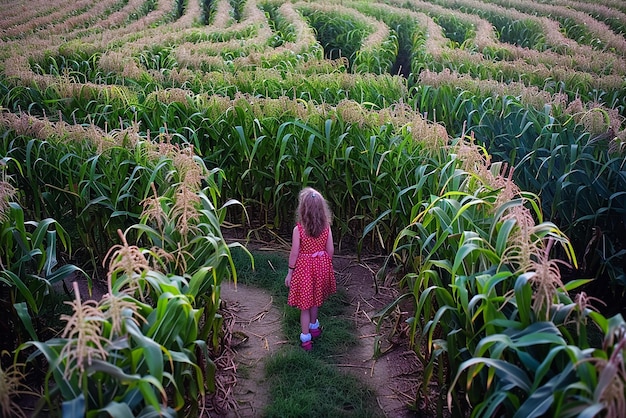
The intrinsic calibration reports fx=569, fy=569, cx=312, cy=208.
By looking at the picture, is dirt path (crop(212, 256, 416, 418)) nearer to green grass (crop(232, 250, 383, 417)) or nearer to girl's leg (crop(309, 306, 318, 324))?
Result: green grass (crop(232, 250, 383, 417))

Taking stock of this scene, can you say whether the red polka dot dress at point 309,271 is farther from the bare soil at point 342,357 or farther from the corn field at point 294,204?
the corn field at point 294,204

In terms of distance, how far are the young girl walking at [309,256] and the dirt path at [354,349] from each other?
0.99 ft

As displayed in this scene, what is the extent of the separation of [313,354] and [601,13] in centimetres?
1111

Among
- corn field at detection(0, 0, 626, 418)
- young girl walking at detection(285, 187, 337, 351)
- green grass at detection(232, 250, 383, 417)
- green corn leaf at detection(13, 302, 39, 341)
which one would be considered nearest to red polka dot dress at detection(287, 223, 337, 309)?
young girl walking at detection(285, 187, 337, 351)

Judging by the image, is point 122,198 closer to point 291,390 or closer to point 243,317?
point 243,317

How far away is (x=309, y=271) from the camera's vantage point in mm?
3145

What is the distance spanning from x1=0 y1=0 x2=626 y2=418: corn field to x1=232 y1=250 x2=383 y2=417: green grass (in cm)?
36

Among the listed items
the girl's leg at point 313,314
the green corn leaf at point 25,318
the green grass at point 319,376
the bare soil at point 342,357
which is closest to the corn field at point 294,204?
the green corn leaf at point 25,318

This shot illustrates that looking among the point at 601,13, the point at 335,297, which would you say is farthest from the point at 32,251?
the point at 601,13

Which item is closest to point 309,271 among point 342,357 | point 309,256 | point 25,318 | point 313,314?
point 309,256

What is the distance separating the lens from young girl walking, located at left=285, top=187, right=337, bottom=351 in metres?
3.06

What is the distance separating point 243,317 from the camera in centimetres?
359

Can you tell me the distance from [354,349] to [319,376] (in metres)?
0.36

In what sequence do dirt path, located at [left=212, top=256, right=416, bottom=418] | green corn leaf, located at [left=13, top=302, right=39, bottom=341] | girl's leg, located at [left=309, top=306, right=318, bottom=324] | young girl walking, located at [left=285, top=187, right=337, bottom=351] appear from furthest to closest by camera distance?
girl's leg, located at [left=309, top=306, right=318, bottom=324] → young girl walking, located at [left=285, top=187, right=337, bottom=351] → dirt path, located at [left=212, top=256, right=416, bottom=418] → green corn leaf, located at [left=13, top=302, right=39, bottom=341]
